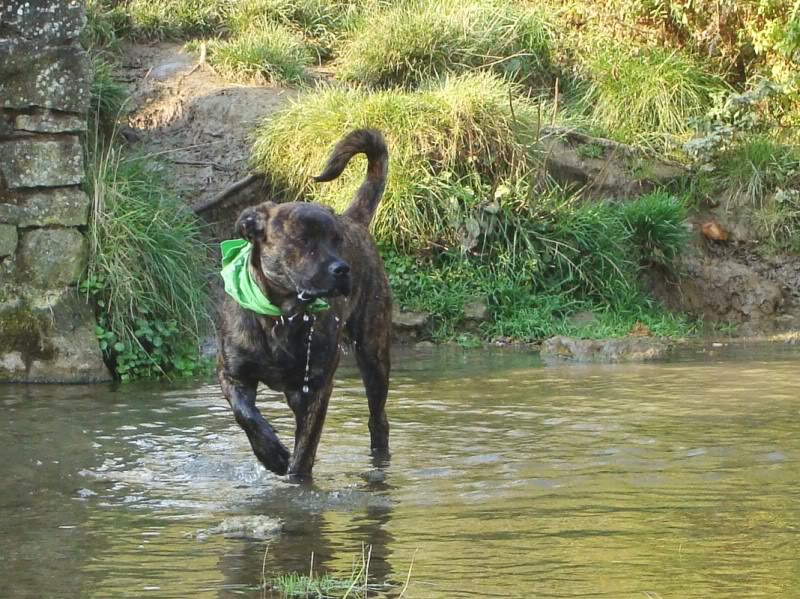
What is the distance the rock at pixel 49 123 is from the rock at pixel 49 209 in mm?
414

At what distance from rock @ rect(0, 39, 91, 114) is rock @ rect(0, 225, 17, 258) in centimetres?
83

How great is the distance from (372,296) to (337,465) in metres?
1.12

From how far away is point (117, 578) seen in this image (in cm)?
439

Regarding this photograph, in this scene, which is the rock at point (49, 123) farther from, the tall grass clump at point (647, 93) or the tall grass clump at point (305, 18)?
the tall grass clump at point (647, 93)

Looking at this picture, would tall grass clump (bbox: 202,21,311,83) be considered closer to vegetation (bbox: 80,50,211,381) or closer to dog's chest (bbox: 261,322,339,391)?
vegetation (bbox: 80,50,211,381)

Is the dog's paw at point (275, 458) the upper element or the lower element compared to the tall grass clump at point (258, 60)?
lower

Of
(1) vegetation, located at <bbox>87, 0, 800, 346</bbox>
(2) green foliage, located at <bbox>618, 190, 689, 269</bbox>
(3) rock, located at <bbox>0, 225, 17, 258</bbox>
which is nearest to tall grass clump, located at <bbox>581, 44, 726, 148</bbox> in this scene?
(1) vegetation, located at <bbox>87, 0, 800, 346</bbox>

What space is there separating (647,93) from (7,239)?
7.55m

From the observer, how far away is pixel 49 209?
9.45 meters

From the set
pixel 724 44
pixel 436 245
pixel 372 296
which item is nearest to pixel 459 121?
pixel 436 245

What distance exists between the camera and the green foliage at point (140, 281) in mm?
9578

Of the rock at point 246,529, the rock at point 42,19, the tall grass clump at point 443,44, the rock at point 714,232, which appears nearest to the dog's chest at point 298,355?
the rock at point 246,529

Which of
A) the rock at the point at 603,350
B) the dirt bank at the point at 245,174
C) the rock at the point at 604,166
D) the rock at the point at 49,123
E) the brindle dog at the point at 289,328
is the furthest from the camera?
the rock at the point at 604,166

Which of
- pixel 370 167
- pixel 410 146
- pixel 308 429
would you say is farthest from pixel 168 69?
pixel 308 429
